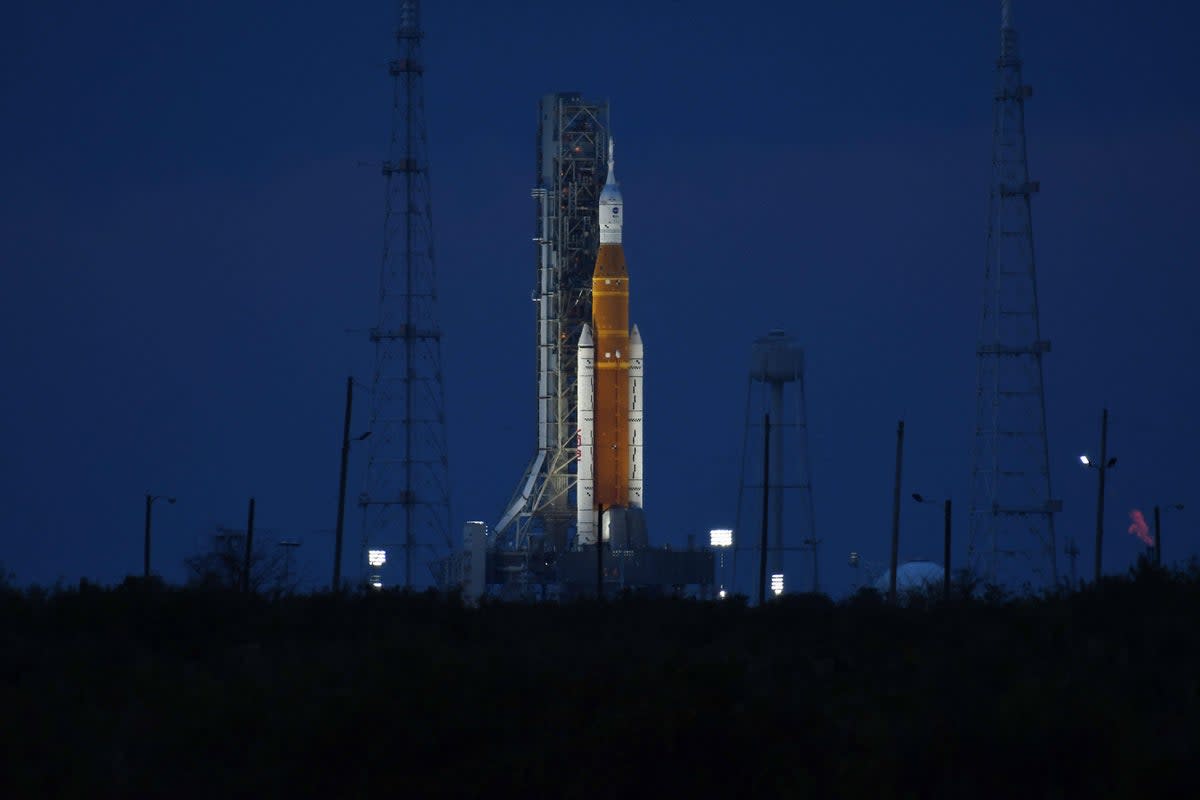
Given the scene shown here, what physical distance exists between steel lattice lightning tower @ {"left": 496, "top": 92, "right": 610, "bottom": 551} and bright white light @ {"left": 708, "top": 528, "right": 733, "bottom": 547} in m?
5.29

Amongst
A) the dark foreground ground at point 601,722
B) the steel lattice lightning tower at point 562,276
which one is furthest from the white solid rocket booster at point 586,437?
the dark foreground ground at point 601,722

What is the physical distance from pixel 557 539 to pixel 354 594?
4152 centimetres

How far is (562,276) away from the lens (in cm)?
8550

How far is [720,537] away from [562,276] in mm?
11449

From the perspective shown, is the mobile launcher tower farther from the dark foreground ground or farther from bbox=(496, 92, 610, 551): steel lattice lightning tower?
the dark foreground ground

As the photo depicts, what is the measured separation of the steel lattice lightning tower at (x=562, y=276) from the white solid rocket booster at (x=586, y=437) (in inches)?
89.7

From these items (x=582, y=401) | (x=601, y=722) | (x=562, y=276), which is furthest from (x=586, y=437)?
(x=601, y=722)

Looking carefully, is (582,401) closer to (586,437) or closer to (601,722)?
A: (586,437)

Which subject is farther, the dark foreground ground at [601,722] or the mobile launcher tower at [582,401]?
the mobile launcher tower at [582,401]

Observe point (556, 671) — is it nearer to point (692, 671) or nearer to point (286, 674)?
point (692, 671)

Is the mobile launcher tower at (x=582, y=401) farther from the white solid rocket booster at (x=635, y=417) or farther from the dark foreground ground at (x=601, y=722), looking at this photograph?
the dark foreground ground at (x=601, y=722)

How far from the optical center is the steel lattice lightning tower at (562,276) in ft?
281

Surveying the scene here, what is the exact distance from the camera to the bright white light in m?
84.9

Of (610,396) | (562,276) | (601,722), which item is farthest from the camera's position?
(562,276)
